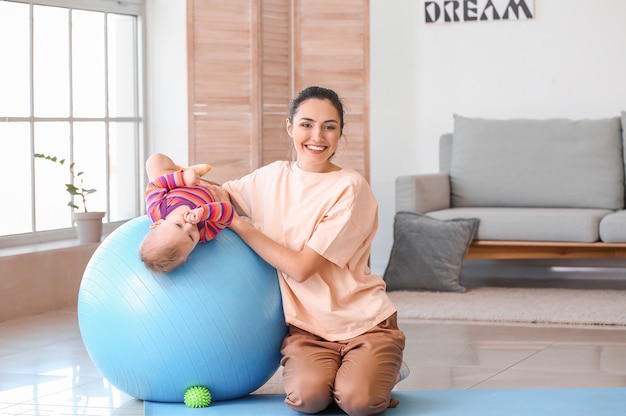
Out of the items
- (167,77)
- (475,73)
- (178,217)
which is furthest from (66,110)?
(178,217)

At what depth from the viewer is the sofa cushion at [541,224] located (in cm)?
543

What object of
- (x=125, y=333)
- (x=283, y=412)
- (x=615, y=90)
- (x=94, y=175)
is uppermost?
(x=615, y=90)

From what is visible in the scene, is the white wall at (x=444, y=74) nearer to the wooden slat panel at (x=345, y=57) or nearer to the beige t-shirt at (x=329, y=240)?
the wooden slat panel at (x=345, y=57)

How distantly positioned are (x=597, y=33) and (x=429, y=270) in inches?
71.9

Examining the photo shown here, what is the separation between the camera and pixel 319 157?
3273 millimetres

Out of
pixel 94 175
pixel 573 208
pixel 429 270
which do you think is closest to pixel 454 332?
pixel 429 270

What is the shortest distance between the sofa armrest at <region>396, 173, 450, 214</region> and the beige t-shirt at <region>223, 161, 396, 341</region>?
2553 millimetres

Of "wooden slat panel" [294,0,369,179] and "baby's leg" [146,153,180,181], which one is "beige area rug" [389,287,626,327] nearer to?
"wooden slat panel" [294,0,369,179]

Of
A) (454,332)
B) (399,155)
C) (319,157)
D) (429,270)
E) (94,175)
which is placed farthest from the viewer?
(399,155)

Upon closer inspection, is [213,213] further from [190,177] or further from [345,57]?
[345,57]

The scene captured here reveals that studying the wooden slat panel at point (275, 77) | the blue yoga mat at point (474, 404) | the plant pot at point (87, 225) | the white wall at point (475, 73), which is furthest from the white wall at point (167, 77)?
the blue yoga mat at point (474, 404)

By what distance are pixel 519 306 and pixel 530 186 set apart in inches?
40.3

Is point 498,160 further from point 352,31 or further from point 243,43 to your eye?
point 243,43

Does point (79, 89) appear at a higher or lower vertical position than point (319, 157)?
higher
